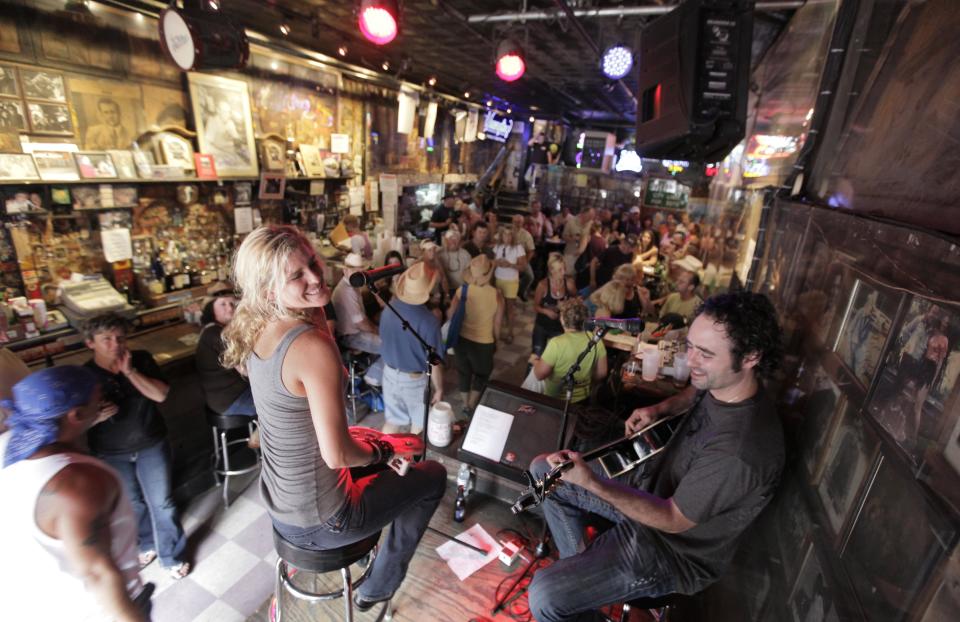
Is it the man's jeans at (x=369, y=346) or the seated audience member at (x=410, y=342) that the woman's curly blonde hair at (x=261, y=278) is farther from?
the man's jeans at (x=369, y=346)

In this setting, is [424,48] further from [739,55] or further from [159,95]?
[739,55]

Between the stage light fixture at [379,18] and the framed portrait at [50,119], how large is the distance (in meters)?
2.66

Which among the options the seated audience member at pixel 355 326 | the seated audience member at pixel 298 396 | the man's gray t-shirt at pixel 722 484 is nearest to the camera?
the seated audience member at pixel 298 396

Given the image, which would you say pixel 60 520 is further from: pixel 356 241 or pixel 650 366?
pixel 356 241

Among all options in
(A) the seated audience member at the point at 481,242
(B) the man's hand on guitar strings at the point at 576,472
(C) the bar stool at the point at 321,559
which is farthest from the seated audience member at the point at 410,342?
(A) the seated audience member at the point at 481,242

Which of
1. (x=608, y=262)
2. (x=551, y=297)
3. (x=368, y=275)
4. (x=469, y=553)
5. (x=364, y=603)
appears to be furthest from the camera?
(x=608, y=262)

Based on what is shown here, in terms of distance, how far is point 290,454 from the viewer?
1521 mm

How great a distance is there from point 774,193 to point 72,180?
554 centimetres

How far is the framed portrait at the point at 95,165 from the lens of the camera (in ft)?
12.2

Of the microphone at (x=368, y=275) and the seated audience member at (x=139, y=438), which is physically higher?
the microphone at (x=368, y=275)

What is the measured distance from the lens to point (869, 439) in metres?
1.33

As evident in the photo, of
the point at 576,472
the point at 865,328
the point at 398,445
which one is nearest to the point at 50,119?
the point at 398,445

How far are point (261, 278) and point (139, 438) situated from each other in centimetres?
174

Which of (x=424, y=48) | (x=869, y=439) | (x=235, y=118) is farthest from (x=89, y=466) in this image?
(x=424, y=48)
